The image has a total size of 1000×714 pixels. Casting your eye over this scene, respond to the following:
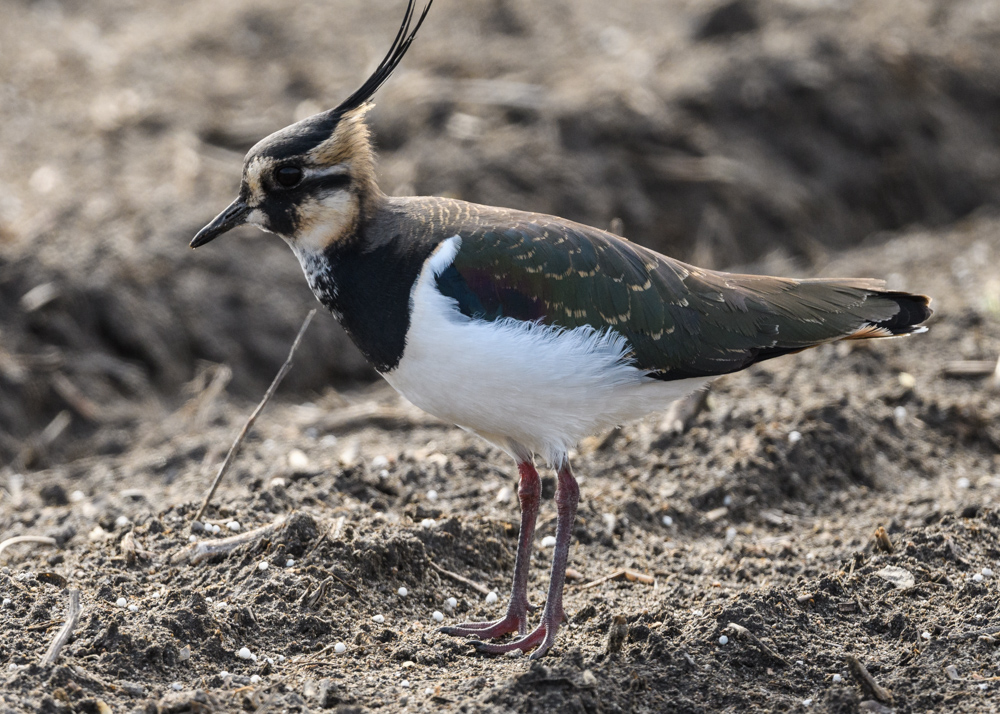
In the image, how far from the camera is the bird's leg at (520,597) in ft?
16.9

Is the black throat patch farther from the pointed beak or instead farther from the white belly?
the pointed beak

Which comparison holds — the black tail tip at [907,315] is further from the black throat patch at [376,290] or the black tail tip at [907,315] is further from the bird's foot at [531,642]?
the black throat patch at [376,290]

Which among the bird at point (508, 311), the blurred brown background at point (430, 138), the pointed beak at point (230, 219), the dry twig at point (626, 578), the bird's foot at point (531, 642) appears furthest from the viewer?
the blurred brown background at point (430, 138)

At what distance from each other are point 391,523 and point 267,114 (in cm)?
663

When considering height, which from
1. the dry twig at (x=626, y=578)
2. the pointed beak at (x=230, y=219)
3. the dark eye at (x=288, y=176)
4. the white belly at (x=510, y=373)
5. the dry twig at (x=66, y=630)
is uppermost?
the dark eye at (x=288, y=176)

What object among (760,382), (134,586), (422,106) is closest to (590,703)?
(134,586)

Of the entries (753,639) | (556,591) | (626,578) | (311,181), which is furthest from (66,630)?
(753,639)

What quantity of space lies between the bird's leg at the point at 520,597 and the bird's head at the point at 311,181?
1516 millimetres

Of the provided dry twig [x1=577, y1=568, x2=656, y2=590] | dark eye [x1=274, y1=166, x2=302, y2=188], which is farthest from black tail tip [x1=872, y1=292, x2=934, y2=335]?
dark eye [x1=274, y1=166, x2=302, y2=188]

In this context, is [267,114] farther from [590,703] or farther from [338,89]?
[590,703]

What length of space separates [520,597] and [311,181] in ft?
7.19

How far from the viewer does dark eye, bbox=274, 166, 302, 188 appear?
16.8 feet

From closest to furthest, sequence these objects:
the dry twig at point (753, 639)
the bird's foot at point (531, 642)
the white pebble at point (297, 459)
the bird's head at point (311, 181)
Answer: the dry twig at point (753, 639)
the bird's foot at point (531, 642)
the bird's head at point (311, 181)
the white pebble at point (297, 459)

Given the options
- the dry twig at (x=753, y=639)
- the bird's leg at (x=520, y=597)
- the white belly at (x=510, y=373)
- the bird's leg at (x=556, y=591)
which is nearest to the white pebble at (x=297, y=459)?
the bird's leg at (x=520, y=597)
